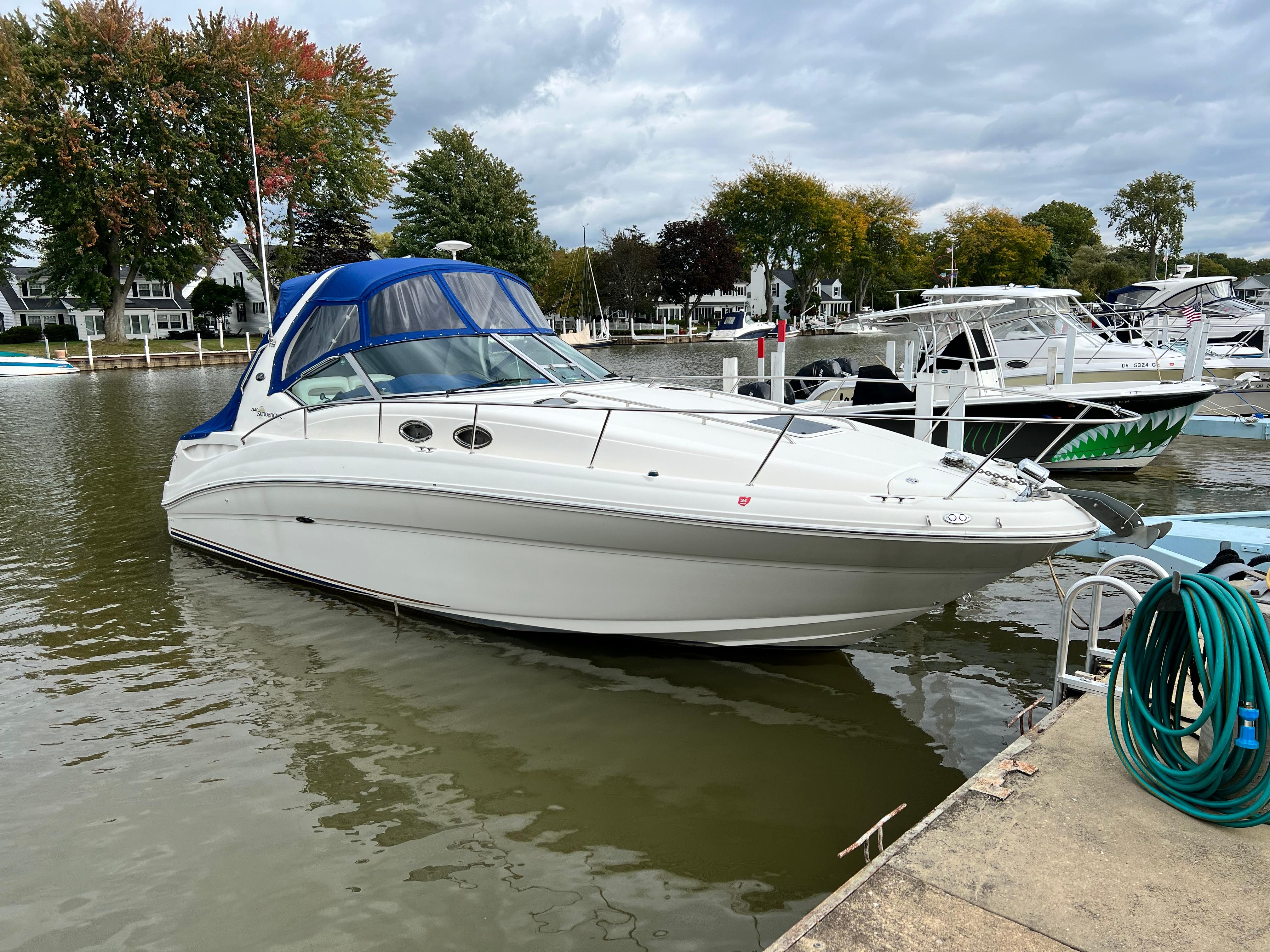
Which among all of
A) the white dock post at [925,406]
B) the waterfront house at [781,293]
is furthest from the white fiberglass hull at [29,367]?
the waterfront house at [781,293]

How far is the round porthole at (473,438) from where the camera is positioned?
479cm

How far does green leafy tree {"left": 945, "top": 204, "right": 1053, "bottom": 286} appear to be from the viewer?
191 feet

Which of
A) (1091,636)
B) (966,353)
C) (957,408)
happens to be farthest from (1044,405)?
(1091,636)

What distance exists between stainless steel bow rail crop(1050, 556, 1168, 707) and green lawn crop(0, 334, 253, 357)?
1259 inches

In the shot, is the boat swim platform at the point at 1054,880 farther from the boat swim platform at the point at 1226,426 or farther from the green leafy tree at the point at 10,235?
the green leafy tree at the point at 10,235

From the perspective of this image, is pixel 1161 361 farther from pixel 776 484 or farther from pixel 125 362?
pixel 125 362

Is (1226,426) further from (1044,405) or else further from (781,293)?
(781,293)

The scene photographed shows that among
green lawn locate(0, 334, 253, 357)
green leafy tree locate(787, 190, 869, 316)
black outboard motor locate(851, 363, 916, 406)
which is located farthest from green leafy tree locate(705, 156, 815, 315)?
black outboard motor locate(851, 363, 916, 406)

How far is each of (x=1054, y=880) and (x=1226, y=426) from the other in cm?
1272

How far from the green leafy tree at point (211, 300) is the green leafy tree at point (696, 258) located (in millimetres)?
30306

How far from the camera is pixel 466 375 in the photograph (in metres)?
5.49

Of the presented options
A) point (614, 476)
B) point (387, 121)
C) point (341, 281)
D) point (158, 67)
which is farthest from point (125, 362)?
point (614, 476)

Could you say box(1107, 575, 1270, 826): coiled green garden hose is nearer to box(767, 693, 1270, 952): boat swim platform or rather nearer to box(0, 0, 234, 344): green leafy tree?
box(767, 693, 1270, 952): boat swim platform

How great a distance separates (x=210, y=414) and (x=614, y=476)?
16.1m
